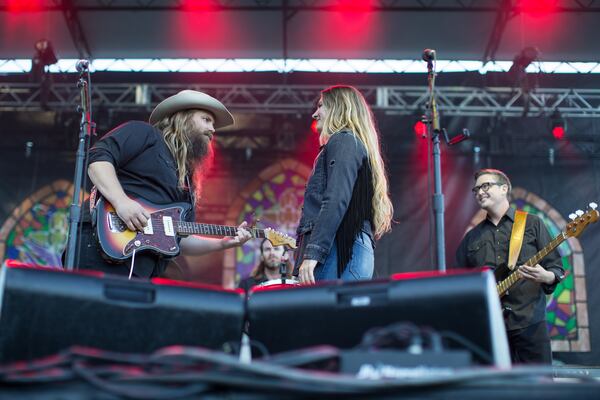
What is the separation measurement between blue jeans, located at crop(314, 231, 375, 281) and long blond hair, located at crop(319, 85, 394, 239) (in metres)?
0.18

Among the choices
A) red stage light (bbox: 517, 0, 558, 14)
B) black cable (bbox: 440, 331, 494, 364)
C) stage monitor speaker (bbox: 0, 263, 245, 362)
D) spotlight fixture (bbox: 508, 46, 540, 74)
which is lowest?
black cable (bbox: 440, 331, 494, 364)

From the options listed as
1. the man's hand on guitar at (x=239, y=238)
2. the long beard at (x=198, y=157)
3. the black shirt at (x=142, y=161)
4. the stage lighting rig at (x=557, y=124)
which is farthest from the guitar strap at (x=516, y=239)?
the stage lighting rig at (x=557, y=124)

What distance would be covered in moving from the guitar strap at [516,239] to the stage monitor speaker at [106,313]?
376 centimetres

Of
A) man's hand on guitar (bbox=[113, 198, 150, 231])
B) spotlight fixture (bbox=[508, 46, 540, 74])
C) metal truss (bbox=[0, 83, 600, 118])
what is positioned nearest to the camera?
man's hand on guitar (bbox=[113, 198, 150, 231])

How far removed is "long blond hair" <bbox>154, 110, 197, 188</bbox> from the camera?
3.47m

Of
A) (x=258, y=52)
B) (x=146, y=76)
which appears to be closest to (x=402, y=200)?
(x=258, y=52)

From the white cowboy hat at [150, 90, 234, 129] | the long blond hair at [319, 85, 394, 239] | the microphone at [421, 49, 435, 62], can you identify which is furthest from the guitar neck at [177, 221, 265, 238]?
the microphone at [421, 49, 435, 62]

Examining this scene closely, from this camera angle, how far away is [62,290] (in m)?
1.33

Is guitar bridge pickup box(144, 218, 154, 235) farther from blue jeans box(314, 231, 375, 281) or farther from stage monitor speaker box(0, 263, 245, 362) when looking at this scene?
stage monitor speaker box(0, 263, 245, 362)

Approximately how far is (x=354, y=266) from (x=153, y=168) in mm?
1119

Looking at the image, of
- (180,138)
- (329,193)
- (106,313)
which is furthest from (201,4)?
(106,313)

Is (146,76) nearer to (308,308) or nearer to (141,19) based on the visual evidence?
(141,19)

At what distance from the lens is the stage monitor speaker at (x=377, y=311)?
1.31m

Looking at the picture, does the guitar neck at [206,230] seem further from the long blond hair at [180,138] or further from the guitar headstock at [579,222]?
the guitar headstock at [579,222]
